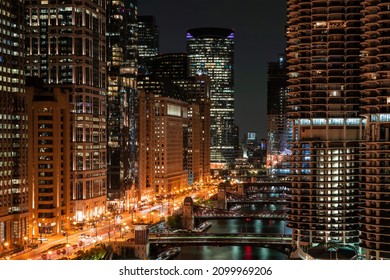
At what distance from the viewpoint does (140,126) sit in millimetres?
45844

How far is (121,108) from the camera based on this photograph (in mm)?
38625

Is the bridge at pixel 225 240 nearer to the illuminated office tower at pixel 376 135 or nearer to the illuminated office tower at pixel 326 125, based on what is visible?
the illuminated office tower at pixel 326 125

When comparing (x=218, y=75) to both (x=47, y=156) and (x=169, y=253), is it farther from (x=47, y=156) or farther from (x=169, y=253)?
(x=169, y=253)

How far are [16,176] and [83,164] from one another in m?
6.93

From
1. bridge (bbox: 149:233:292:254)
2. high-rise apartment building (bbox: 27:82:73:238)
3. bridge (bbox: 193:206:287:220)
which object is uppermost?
high-rise apartment building (bbox: 27:82:73:238)

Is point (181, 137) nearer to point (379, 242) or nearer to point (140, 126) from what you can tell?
point (140, 126)

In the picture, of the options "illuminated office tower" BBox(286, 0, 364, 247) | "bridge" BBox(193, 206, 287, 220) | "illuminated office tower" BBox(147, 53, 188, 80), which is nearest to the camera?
"illuminated office tower" BBox(286, 0, 364, 247)

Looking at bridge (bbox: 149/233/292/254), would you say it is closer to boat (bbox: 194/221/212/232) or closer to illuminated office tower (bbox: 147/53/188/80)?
boat (bbox: 194/221/212/232)

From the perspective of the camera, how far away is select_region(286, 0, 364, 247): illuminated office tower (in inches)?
952

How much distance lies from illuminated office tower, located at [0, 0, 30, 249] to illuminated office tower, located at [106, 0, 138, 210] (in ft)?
36.9

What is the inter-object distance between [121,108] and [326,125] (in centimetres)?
1646

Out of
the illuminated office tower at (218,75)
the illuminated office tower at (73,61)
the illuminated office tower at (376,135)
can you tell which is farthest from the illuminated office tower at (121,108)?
the illuminated office tower at (376,135)

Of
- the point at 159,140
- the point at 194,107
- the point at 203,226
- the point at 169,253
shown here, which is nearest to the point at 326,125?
the point at 169,253

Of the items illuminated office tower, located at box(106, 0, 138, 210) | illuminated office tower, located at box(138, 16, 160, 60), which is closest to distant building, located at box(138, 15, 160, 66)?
illuminated office tower, located at box(138, 16, 160, 60)
